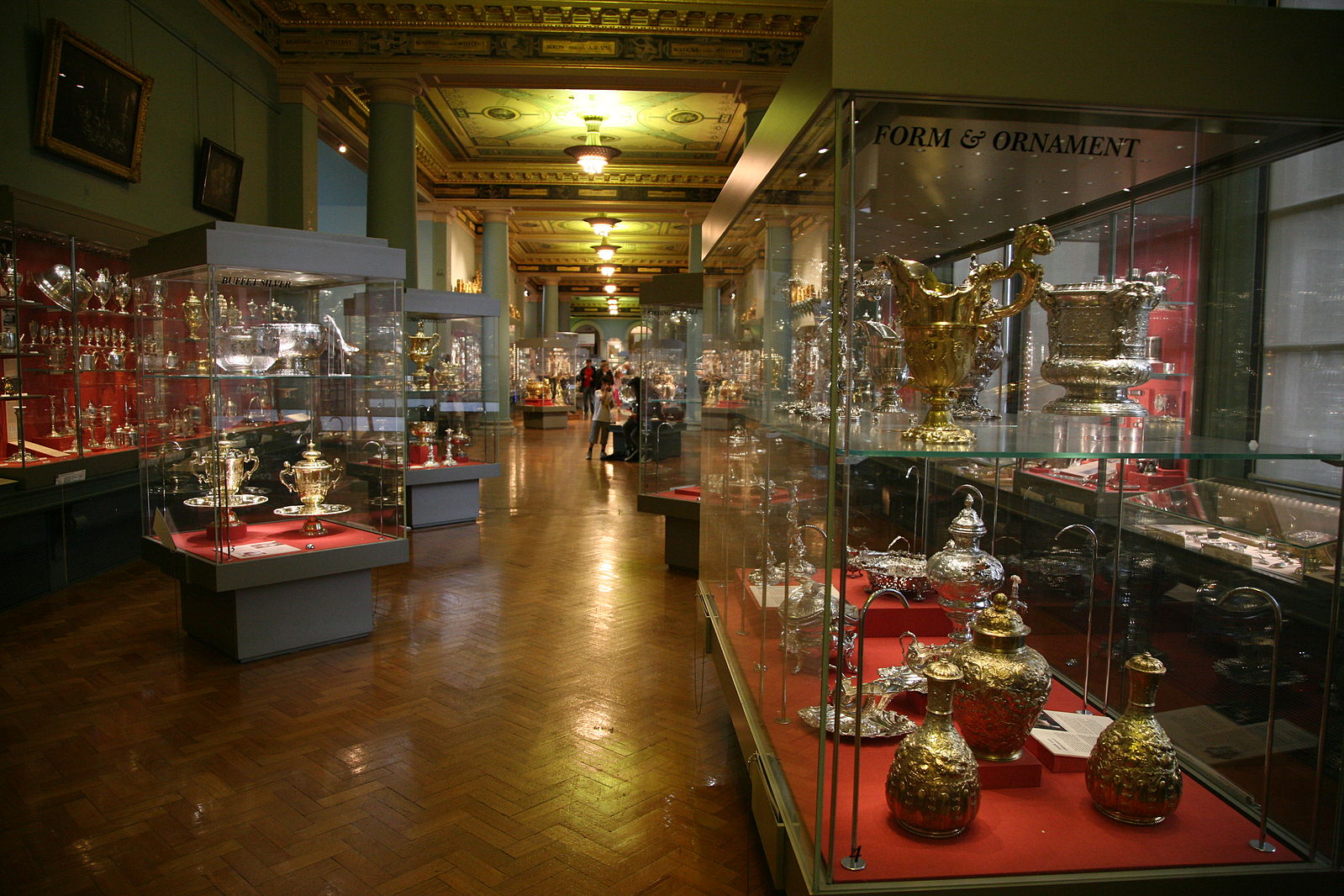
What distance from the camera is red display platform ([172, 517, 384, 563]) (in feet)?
13.4

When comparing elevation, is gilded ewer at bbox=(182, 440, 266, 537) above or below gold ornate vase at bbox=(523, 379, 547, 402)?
below

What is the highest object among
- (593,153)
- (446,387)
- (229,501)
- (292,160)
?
(593,153)

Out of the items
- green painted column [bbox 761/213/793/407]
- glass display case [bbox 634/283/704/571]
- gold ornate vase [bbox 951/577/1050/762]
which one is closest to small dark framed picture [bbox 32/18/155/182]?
glass display case [bbox 634/283/704/571]

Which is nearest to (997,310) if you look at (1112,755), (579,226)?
(1112,755)

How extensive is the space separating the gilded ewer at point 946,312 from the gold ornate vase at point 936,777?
0.62 meters

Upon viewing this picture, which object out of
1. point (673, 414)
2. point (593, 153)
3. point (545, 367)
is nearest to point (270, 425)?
point (673, 414)

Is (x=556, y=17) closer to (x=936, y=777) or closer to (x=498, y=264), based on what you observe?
(x=498, y=264)

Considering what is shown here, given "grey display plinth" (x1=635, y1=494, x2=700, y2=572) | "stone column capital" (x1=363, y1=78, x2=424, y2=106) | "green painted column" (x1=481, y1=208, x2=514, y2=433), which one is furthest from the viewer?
"green painted column" (x1=481, y1=208, x2=514, y2=433)

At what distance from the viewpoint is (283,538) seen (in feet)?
14.5

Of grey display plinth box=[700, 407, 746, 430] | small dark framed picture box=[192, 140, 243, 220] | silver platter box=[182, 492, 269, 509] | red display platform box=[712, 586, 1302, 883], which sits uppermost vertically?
small dark framed picture box=[192, 140, 243, 220]

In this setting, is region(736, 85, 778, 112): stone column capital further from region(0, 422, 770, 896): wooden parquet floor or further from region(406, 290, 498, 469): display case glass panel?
region(0, 422, 770, 896): wooden parquet floor

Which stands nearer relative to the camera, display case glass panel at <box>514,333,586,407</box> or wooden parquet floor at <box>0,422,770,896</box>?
wooden parquet floor at <box>0,422,770,896</box>

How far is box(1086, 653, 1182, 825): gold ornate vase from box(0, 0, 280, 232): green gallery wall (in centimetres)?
633

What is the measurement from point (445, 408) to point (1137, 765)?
7.11 meters
